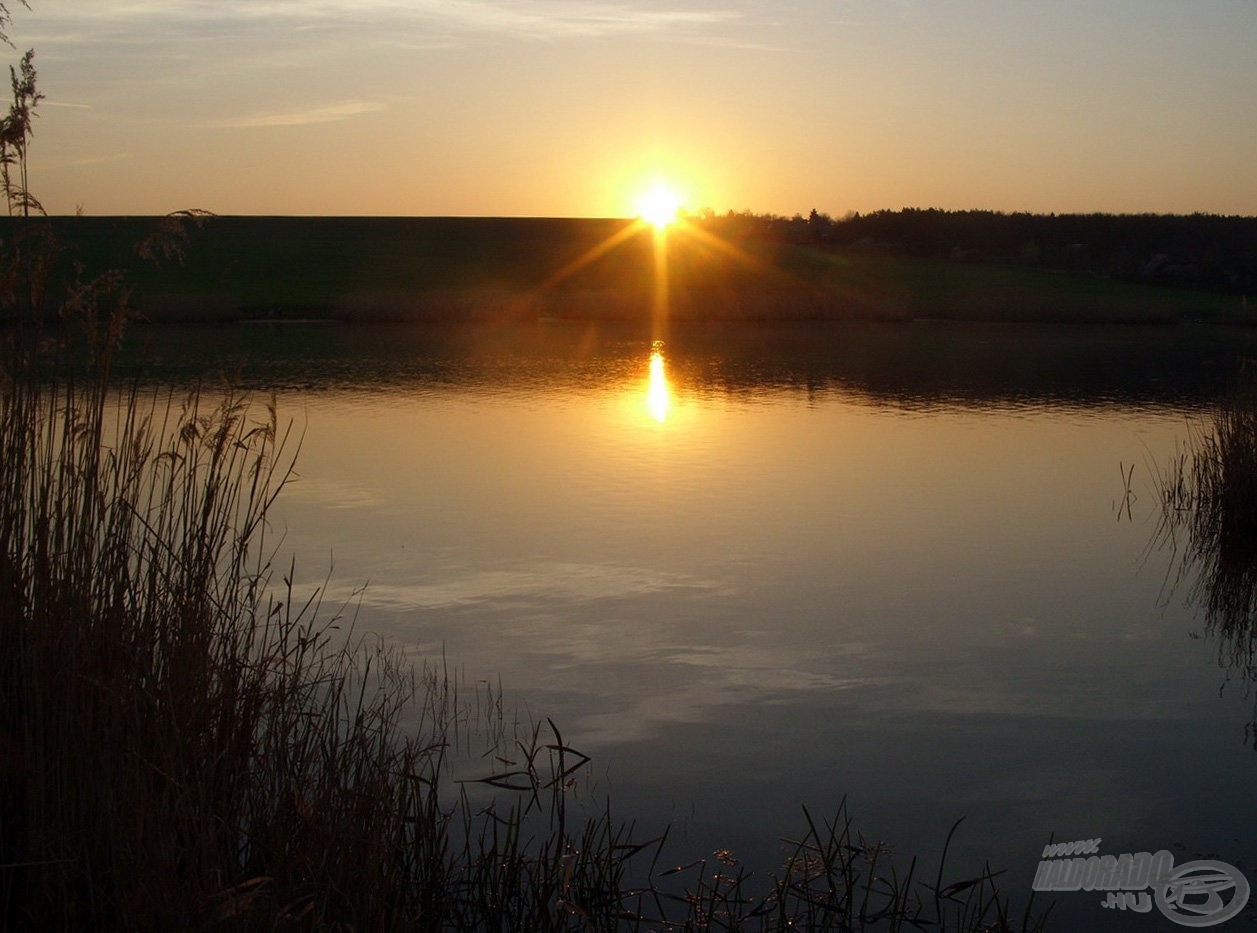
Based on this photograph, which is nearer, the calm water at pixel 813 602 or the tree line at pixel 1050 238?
the calm water at pixel 813 602

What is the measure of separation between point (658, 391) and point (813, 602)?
9632 millimetres

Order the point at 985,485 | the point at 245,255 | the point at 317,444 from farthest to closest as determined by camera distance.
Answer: the point at 245,255
the point at 317,444
the point at 985,485

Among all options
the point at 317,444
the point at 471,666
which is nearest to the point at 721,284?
the point at 317,444

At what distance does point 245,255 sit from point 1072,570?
3701 centimetres

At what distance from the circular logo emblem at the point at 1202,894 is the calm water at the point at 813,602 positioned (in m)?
0.08

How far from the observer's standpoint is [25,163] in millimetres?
2863

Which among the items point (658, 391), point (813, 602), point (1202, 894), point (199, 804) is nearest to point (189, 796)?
point (199, 804)

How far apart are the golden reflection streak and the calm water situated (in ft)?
0.37

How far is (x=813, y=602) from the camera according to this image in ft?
20.1

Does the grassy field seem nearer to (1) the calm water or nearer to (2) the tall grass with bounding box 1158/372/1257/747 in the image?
(1) the calm water

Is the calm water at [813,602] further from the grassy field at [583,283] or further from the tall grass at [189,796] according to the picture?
the grassy field at [583,283]

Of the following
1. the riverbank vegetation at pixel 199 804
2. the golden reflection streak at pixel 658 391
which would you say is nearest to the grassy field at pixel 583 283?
the golden reflection streak at pixel 658 391

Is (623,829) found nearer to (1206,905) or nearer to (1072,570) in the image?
(1206,905)

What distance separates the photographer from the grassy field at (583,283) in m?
28.9
